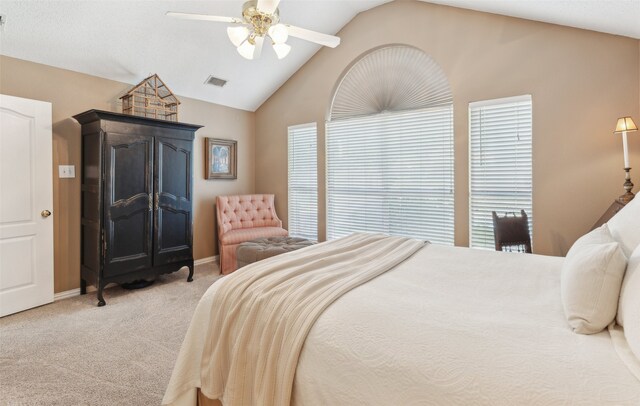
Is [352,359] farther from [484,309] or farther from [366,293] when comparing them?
[484,309]

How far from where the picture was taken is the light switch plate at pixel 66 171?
3.46 meters

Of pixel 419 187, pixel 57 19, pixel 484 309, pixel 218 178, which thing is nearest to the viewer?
pixel 484 309

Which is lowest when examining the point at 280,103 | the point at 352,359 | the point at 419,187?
the point at 352,359

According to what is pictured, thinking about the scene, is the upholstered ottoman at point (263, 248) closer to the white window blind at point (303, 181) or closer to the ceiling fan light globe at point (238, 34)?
the white window blind at point (303, 181)

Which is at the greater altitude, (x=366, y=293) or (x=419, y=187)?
(x=419, y=187)

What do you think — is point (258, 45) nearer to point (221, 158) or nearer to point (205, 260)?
point (221, 158)

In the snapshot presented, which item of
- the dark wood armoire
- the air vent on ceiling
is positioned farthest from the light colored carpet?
the air vent on ceiling

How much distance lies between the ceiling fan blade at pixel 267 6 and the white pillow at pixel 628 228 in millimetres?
2230

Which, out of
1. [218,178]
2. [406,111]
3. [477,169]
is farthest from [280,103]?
[477,169]

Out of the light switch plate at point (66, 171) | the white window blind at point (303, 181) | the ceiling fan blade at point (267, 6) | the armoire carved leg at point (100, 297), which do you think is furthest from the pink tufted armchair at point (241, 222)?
the ceiling fan blade at point (267, 6)

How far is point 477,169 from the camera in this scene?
3.78m

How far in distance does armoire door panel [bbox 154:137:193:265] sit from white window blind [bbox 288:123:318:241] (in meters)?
1.65

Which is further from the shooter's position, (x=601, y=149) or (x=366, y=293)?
(x=601, y=149)

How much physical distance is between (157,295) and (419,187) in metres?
3.29
